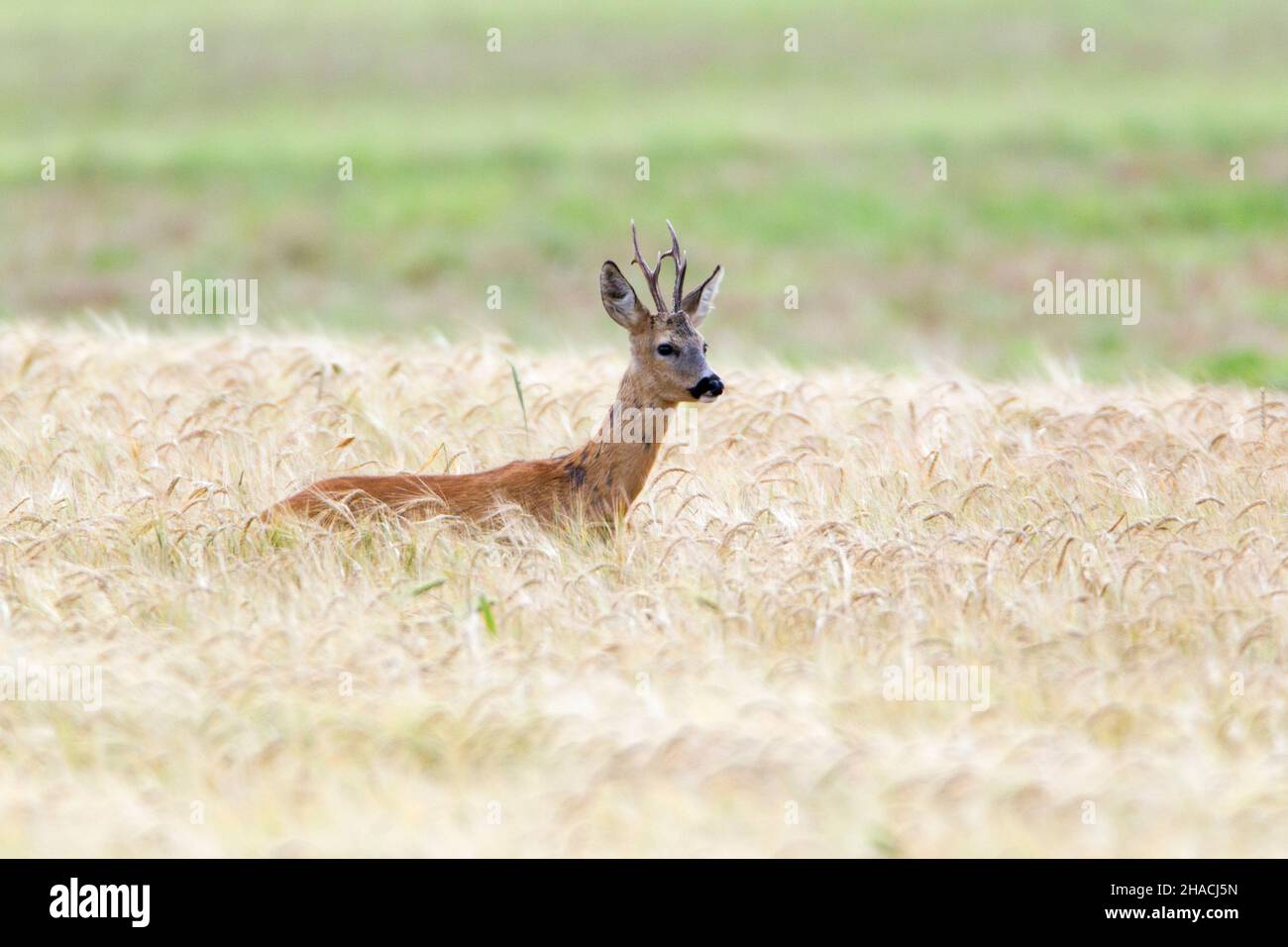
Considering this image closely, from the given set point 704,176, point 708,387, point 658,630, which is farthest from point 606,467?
point 704,176

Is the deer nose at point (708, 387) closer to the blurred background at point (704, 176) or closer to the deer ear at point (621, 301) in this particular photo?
the deer ear at point (621, 301)

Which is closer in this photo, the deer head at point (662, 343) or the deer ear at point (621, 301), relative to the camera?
the deer head at point (662, 343)

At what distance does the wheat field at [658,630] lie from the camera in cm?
551

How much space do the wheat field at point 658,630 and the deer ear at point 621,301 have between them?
0.86m

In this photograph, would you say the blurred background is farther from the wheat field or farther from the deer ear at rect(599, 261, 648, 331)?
the deer ear at rect(599, 261, 648, 331)

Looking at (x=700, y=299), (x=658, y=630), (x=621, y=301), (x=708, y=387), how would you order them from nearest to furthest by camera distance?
1. (x=658, y=630)
2. (x=708, y=387)
3. (x=621, y=301)
4. (x=700, y=299)

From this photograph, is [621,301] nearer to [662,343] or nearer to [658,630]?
[662,343]

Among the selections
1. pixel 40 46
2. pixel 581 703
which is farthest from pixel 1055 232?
pixel 40 46

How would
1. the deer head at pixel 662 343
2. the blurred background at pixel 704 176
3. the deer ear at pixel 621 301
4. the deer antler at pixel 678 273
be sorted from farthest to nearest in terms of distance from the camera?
the blurred background at pixel 704 176 → the deer ear at pixel 621 301 → the deer head at pixel 662 343 → the deer antler at pixel 678 273

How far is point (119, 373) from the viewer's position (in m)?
11.2

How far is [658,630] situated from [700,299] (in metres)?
2.42

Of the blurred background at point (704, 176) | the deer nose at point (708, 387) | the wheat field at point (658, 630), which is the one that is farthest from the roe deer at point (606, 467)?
the blurred background at point (704, 176)

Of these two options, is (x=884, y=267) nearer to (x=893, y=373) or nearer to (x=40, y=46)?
(x=893, y=373)

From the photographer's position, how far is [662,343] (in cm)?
864
